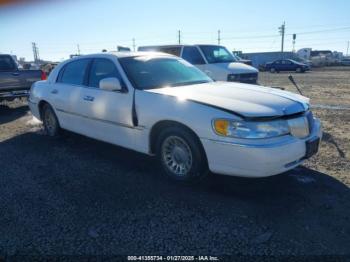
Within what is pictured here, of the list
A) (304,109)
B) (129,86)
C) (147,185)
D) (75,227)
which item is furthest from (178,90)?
(75,227)

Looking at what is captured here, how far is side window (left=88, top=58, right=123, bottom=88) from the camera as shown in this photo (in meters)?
4.93

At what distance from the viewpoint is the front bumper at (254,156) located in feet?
11.3

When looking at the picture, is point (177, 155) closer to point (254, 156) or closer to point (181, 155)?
point (181, 155)

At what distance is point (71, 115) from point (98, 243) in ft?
10.5

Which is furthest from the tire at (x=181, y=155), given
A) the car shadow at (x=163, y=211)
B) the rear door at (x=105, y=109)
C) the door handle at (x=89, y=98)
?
the door handle at (x=89, y=98)

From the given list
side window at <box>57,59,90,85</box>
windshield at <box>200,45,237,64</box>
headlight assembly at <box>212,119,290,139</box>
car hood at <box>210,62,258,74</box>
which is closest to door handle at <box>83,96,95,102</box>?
side window at <box>57,59,90,85</box>

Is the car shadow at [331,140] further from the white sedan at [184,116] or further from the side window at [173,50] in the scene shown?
the side window at [173,50]

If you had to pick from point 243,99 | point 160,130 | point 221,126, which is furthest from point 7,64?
point 221,126

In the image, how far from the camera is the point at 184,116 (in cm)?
385

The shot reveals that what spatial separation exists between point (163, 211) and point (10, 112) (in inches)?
332

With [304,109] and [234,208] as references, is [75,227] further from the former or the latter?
→ [304,109]

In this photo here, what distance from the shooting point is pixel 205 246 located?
2.87 meters

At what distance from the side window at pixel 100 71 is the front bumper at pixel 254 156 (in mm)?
1971

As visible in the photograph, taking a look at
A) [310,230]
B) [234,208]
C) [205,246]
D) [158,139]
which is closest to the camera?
[205,246]
